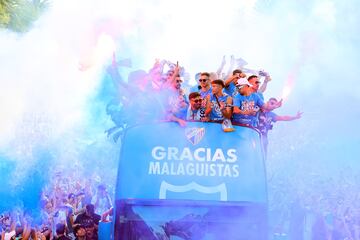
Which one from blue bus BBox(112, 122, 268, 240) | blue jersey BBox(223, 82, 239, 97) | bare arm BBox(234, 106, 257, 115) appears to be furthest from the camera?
blue jersey BBox(223, 82, 239, 97)

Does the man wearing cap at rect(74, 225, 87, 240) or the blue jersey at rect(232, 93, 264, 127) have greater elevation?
the blue jersey at rect(232, 93, 264, 127)

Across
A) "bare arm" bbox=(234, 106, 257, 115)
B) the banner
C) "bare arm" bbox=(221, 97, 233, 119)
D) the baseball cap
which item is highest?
the baseball cap

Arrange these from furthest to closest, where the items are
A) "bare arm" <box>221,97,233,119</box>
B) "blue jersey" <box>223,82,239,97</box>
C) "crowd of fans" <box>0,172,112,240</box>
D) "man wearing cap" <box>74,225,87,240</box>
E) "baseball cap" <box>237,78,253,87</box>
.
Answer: "crowd of fans" <box>0,172,112,240</box>, "man wearing cap" <box>74,225,87,240</box>, "blue jersey" <box>223,82,239,97</box>, "baseball cap" <box>237,78,253,87</box>, "bare arm" <box>221,97,233,119</box>

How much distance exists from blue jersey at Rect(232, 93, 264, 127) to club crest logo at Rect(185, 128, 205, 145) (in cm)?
99

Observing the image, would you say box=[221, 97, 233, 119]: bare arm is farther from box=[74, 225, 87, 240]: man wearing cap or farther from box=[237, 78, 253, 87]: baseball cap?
box=[74, 225, 87, 240]: man wearing cap

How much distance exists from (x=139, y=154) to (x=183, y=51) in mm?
8242

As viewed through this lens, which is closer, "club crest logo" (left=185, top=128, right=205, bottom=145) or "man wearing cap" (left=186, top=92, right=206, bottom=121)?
"club crest logo" (left=185, top=128, right=205, bottom=145)

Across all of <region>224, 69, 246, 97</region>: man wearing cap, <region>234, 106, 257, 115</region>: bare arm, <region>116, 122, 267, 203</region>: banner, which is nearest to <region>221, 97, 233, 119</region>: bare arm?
<region>234, 106, 257, 115</region>: bare arm

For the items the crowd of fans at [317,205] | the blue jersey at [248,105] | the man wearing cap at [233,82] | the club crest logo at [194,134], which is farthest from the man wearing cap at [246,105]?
the crowd of fans at [317,205]

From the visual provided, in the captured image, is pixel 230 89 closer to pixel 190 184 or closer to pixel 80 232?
pixel 190 184

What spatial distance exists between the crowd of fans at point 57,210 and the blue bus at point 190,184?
11.7 ft

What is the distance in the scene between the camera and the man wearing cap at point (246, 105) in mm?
5973

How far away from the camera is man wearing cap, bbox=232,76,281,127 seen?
235 inches

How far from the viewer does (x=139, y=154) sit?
16.0 ft
